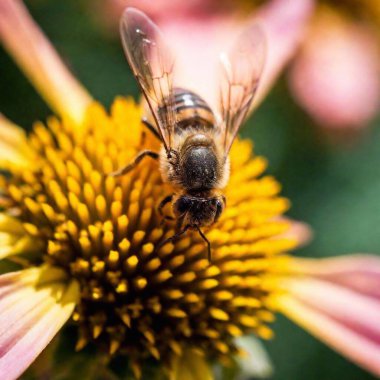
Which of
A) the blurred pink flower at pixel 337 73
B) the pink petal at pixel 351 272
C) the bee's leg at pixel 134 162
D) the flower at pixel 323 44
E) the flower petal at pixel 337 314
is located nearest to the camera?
the bee's leg at pixel 134 162

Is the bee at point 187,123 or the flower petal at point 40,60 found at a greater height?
the flower petal at point 40,60

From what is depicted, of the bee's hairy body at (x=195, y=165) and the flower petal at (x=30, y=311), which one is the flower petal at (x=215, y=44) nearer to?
the bee's hairy body at (x=195, y=165)

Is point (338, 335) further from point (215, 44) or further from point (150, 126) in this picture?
point (215, 44)

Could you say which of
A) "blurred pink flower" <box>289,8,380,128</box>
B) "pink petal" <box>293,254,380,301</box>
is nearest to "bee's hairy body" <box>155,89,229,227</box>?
"pink petal" <box>293,254,380,301</box>

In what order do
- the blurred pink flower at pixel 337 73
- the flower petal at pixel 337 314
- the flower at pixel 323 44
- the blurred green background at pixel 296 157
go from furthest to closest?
the blurred green background at pixel 296 157
the blurred pink flower at pixel 337 73
the flower at pixel 323 44
the flower petal at pixel 337 314

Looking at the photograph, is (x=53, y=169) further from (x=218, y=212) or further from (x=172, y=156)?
(x=218, y=212)

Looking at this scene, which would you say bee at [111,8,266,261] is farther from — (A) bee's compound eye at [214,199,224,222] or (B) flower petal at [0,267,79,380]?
(B) flower petal at [0,267,79,380]

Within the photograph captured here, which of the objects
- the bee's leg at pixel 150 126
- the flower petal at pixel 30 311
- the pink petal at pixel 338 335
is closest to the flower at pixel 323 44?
the bee's leg at pixel 150 126
